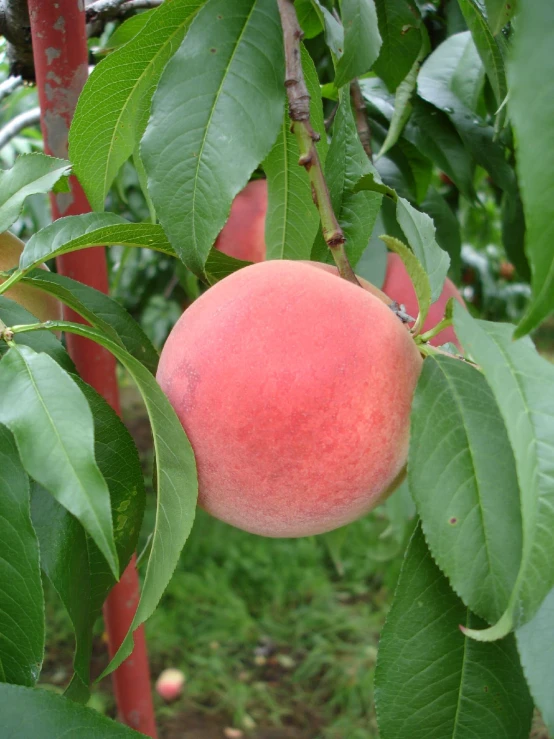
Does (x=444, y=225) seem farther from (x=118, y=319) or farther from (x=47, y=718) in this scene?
(x=47, y=718)

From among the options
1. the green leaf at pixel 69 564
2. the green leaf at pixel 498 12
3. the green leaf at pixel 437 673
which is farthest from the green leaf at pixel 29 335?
the green leaf at pixel 498 12

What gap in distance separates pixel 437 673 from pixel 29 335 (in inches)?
15.5

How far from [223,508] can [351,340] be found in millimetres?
160

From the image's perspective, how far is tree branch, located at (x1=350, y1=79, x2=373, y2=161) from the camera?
90cm

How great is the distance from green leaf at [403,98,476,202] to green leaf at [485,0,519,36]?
15.1 inches

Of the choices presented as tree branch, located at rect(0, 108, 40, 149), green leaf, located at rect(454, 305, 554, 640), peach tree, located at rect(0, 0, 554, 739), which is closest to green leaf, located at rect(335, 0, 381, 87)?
peach tree, located at rect(0, 0, 554, 739)

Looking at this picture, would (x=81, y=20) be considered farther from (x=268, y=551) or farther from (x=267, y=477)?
(x=268, y=551)

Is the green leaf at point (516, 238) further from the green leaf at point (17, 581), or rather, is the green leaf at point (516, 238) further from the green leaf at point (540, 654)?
the green leaf at point (17, 581)

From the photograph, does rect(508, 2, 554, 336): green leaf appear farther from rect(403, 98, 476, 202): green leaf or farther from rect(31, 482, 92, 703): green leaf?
rect(403, 98, 476, 202): green leaf

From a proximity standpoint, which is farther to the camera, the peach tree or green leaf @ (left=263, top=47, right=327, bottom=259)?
green leaf @ (left=263, top=47, right=327, bottom=259)

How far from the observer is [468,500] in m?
0.47

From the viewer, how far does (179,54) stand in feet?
1.78

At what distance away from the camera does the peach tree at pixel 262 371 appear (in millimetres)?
418

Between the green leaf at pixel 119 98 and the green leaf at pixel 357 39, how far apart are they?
0.13 metres
